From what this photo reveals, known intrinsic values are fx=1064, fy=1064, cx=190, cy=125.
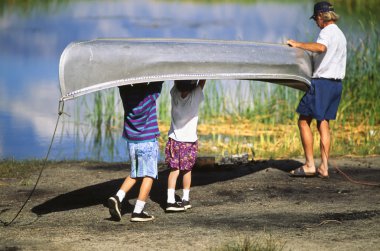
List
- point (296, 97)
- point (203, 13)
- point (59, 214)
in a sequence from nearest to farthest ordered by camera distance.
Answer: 1. point (59, 214)
2. point (296, 97)
3. point (203, 13)

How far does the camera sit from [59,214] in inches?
379

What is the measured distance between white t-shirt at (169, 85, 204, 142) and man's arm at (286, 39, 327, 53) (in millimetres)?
1472

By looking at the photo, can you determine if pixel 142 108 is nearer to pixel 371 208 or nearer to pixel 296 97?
pixel 371 208

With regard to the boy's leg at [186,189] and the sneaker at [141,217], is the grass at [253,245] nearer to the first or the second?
the sneaker at [141,217]

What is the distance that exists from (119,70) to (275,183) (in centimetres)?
268

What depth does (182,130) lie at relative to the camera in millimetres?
9555

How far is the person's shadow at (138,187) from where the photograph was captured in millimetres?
9992

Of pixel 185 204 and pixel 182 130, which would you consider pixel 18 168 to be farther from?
pixel 182 130

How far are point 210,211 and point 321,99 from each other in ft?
6.88

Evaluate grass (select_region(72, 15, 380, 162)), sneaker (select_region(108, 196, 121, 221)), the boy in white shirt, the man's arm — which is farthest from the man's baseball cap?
sneaker (select_region(108, 196, 121, 221))

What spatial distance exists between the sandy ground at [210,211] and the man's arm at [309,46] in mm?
1415

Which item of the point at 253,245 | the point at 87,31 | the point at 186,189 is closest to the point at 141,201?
the point at 186,189

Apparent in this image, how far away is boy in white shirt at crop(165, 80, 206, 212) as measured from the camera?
9539 millimetres

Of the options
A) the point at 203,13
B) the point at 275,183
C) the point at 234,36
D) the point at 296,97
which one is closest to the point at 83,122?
the point at 296,97
